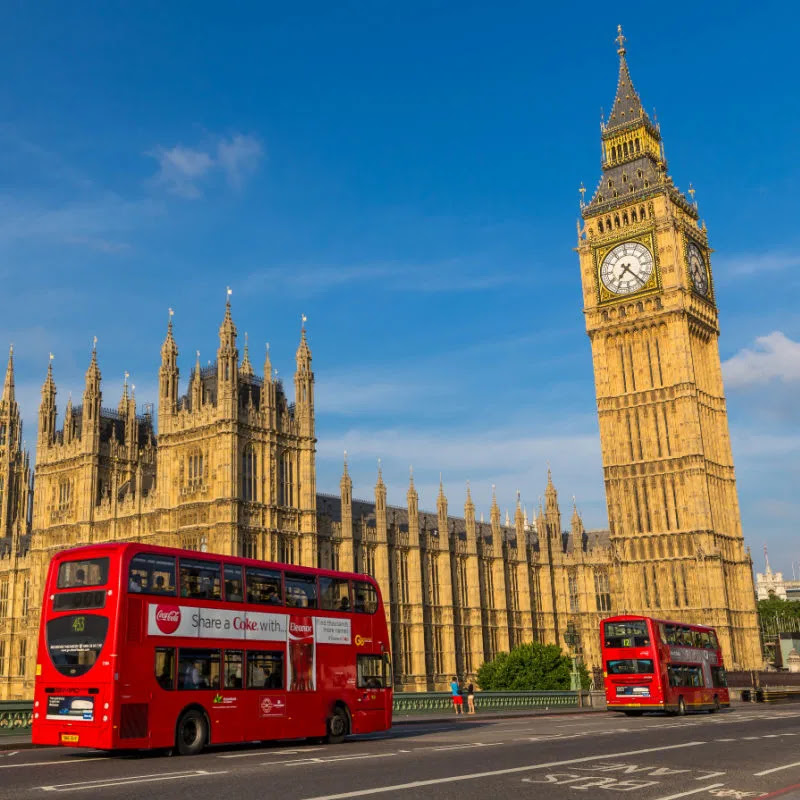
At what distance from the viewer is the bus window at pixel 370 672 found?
2688 cm

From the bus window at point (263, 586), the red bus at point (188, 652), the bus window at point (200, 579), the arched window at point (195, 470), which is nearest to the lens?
the red bus at point (188, 652)

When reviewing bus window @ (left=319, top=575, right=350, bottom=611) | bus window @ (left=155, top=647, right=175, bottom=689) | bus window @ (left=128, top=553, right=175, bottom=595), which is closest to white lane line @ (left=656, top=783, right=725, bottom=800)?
bus window @ (left=155, top=647, right=175, bottom=689)

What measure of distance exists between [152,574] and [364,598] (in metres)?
7.84

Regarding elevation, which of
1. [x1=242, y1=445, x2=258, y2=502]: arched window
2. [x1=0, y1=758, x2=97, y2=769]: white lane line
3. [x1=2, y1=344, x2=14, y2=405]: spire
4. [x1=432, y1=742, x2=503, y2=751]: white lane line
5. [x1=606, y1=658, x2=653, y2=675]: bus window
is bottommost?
[x1=432, y1=742, x2=503, y2=751]: white lane line

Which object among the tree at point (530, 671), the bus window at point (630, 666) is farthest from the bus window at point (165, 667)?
the tree at point (530, 671)

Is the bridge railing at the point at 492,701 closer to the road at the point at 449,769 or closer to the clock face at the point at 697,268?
the road at the point at 449,769

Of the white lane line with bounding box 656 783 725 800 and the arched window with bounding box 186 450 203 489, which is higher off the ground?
the arched window with bounding box 186 450 203 489

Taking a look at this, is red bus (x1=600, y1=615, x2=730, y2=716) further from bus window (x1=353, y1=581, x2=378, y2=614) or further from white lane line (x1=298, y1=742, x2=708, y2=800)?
bus window (x1=353, y1=581, x2=378, y2=614)

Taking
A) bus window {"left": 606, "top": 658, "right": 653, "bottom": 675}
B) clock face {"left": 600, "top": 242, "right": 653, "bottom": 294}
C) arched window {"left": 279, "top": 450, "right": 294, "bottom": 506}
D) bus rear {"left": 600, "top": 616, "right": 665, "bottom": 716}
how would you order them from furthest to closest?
clock face {"left": 600, "top": 242, "right": 653, "bottom": 294}, arched window {"left": 279, "top": 450, "right": 294, "bottom": 506}, bus window {"left": 606, "top": 658, "right": 653, "bottom": 675}, bus rear {"left": 600, "top": 616, "right": 665, "bottom": 716}

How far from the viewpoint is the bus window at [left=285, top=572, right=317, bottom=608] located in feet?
80.9

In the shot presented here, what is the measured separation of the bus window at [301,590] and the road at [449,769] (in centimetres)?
356

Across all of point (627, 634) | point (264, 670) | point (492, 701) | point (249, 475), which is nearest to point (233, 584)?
point (264, 670)

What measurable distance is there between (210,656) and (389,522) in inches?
2011

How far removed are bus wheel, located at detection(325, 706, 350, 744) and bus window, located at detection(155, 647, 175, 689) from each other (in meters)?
6.05
